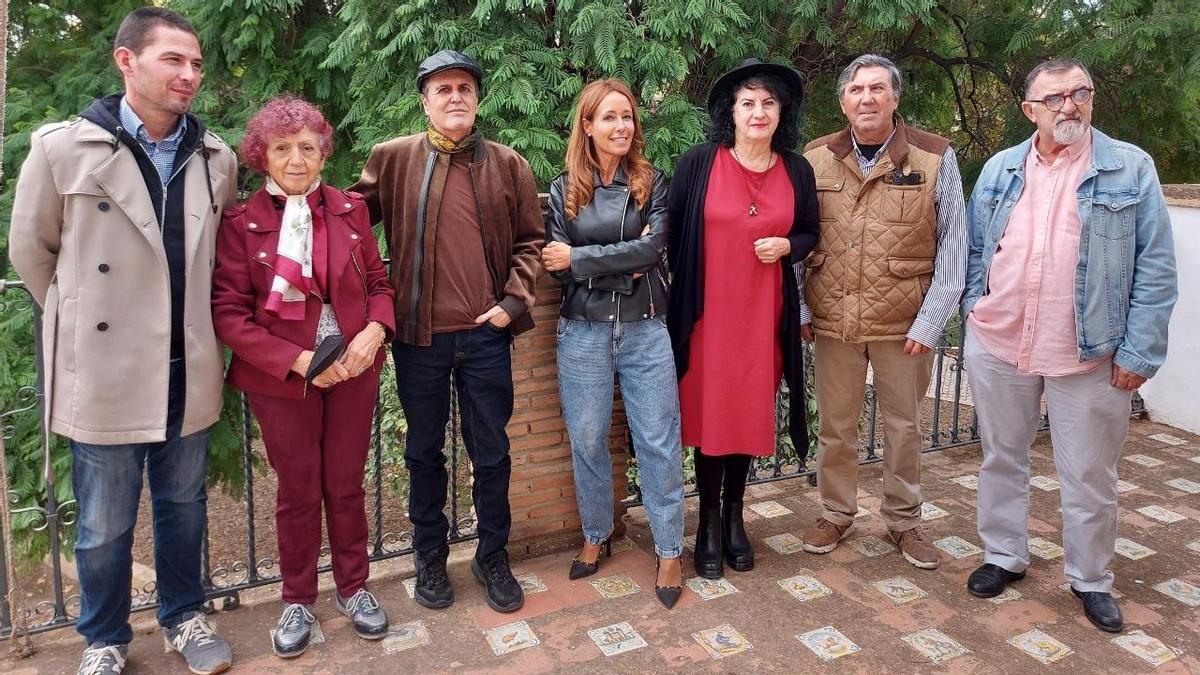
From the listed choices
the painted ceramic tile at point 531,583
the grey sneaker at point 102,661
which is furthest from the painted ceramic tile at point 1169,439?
the grey sneaker at point 102,661

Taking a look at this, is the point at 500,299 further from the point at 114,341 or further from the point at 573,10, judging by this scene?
the point at 573,10

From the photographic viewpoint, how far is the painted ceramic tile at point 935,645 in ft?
10.0

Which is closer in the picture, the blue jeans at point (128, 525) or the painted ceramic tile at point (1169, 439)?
the blue jeans at point (128, 525)

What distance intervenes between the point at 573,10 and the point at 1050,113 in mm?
3344

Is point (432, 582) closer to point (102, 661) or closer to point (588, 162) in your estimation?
point (102, 661)

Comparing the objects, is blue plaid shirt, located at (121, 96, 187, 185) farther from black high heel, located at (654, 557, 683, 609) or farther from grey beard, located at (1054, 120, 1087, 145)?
grey beard, located at (1054, 120, 1087, 145)

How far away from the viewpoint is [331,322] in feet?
9.64

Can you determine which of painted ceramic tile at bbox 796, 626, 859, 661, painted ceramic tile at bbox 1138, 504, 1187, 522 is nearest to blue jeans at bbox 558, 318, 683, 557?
painted ceramic tile at bbox 796, 626, 859, 661

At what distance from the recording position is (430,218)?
3.05 meters

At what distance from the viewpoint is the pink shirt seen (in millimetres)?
3158

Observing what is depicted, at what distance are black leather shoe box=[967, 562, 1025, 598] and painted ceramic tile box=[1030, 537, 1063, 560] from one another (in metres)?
0.35

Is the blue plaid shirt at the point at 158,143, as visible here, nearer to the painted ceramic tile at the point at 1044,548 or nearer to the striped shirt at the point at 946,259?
the striped shirt at the point at 946,259

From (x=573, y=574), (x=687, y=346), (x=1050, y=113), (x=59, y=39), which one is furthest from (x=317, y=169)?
(x=59, y=39)

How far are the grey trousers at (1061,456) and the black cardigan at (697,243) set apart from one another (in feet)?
2.42
